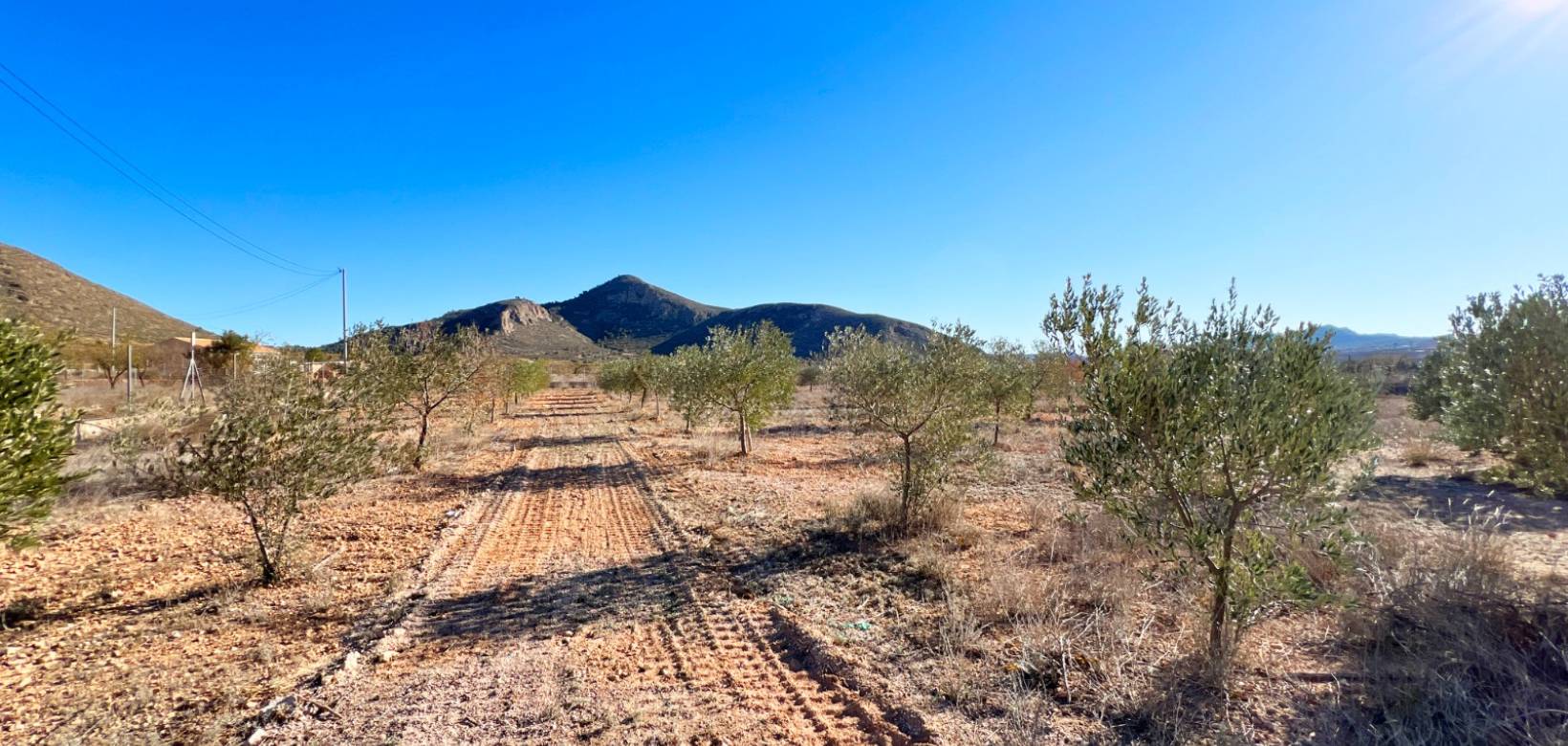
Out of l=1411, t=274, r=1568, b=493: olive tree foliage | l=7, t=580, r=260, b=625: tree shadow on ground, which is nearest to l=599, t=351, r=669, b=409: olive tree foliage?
l=7, t=580, r=260, b=625: tree shadow on ground

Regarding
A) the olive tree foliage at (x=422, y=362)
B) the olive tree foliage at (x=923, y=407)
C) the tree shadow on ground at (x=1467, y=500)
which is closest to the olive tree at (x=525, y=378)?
the olive tree foliage at (x=422, y=362)

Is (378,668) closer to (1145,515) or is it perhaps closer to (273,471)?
(273,471)

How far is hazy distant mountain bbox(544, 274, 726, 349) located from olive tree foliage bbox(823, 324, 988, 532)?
89.4 m

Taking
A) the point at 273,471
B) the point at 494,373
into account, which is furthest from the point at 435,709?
the point at 494,373

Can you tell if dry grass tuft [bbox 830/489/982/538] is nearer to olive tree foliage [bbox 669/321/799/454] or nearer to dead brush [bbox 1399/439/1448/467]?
olive tree foliage [bbox 669/321/799/454]

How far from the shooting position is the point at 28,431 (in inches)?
218

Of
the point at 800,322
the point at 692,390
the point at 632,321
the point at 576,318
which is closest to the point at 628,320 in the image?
the point at 632,321

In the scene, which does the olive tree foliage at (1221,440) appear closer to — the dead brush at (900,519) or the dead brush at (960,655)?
the dead brush at (960,655)

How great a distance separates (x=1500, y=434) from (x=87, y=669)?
15107 mm

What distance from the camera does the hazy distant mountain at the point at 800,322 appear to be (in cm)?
8382

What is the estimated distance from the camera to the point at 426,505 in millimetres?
12102

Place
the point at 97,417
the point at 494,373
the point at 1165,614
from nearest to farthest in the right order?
the point at 1165,614 → the point at 97,417 → the point at 494,373

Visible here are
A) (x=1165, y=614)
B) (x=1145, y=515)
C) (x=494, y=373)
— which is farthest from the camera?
(x=494, y=373)

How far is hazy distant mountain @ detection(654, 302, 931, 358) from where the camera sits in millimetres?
83819
